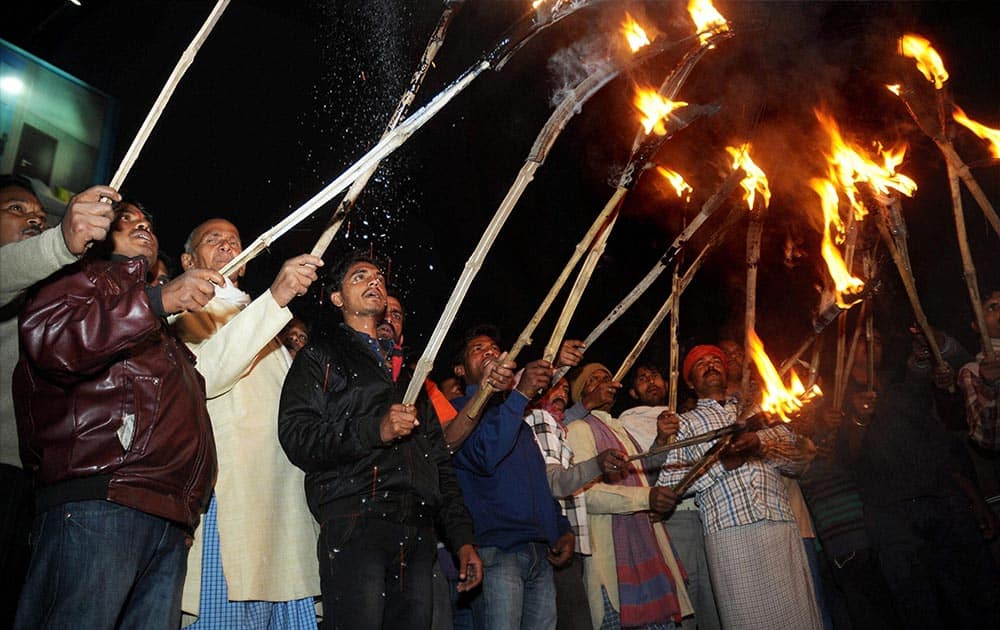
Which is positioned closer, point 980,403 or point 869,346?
point 980,403

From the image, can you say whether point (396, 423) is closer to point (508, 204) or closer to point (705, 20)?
point (508, 204)

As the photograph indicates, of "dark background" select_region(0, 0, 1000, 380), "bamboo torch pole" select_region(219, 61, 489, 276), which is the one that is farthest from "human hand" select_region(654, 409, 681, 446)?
"bamboo torch pole" select_region(219, 61, 489, 276)

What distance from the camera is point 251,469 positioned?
3.33 meters

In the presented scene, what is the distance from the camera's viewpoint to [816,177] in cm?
604

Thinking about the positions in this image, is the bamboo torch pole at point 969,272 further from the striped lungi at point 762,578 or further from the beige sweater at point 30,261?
the beige sweater at point 30,261

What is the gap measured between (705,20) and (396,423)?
3.23 m

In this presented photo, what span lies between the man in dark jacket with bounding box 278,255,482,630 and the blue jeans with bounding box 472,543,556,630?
1.36 ft

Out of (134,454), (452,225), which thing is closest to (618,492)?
(134,454)

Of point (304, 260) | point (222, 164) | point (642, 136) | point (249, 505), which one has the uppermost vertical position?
point (222, 164)

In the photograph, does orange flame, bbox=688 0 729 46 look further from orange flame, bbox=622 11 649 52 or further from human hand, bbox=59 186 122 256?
human hand, bbox=59 186 122 256

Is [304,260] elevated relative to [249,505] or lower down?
elevated

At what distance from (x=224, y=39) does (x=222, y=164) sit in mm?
1060

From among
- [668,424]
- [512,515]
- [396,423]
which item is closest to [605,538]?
[668,424]

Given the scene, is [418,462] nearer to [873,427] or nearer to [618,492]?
[618,492]
